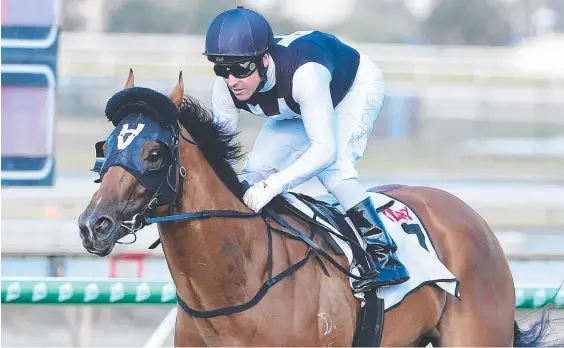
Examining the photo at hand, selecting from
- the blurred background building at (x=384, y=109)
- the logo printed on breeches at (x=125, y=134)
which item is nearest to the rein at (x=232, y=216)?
the logo printed on breeches at (x=125, y=134)

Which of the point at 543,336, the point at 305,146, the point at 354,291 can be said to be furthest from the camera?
the point at 543,336

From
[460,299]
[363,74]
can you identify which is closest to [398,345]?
[460,299]

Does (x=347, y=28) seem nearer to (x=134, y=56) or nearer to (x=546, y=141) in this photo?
(x=134, y=56)

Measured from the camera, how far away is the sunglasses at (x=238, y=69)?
2.75 m

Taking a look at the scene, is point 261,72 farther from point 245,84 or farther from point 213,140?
point 213,140

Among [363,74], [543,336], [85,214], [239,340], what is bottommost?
[543,336]

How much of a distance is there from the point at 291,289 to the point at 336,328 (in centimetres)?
17

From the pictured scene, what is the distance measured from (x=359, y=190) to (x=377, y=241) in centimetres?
15

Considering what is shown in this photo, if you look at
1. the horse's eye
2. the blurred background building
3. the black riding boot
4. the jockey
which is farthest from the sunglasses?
the blurred background building

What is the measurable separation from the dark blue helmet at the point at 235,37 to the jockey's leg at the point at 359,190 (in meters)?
0.41

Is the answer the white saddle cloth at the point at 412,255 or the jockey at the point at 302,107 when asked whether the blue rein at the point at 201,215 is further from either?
the white saddle cloth at the point at 412,255

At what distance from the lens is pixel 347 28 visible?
316 inches

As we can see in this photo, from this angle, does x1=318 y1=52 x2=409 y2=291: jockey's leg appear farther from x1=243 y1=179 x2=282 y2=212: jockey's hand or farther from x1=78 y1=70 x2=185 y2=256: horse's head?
x1=78 y1=70 x2=185 y2=256: horse's head

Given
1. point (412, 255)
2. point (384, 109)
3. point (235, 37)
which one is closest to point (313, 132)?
point (235, 37)
